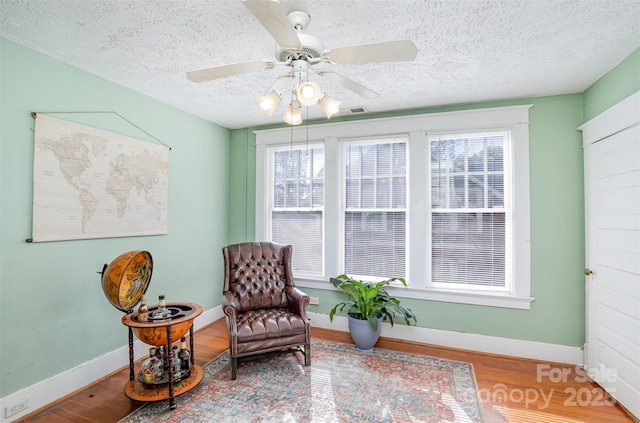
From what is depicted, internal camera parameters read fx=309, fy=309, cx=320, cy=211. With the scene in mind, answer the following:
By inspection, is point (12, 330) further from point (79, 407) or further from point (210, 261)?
point (210, 261)

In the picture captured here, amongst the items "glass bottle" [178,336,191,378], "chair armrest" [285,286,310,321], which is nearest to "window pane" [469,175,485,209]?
"chair armrest" [285,286,310,321]

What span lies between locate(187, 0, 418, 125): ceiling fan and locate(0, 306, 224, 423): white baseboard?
2.45 metres

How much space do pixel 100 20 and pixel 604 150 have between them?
3764mm

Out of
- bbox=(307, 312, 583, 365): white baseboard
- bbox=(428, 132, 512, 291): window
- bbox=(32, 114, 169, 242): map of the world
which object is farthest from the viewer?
bbox=(428, 132, 512, 291): window

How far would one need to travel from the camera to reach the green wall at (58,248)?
2098mm

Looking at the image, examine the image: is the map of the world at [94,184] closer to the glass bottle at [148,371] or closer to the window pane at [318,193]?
the glass bottle at [148,371]

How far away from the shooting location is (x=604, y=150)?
2.53m

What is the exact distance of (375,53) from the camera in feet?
4.90

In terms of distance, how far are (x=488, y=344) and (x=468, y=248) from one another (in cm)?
98

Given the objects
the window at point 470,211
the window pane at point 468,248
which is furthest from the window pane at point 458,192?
the window pane at point 468,248

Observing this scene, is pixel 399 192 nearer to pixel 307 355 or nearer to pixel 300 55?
pixel 307 355

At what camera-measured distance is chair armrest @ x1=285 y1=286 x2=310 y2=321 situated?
2.94m

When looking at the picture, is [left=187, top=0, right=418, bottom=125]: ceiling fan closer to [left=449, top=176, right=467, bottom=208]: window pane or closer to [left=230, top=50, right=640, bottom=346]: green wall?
[left=449, top=176, right=467, bottom=208]: window pane

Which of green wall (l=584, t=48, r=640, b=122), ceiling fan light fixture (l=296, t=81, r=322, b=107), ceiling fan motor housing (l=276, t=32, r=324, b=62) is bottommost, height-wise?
ceiling fan light fixture (l=296, t=81, r=322, b=107)
